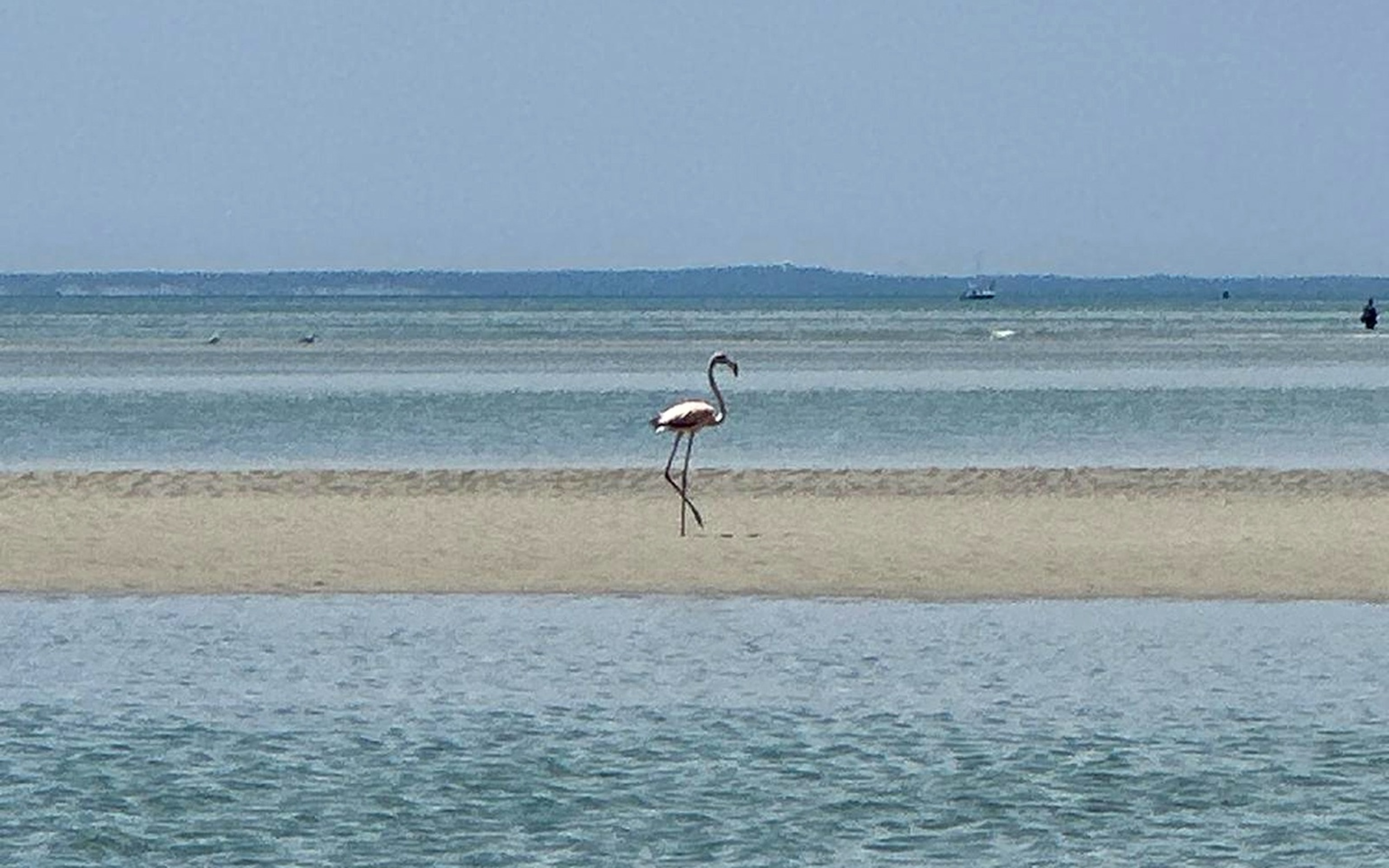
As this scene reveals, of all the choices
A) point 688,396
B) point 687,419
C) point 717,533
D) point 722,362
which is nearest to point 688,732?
point 687,419

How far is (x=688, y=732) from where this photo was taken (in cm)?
1377

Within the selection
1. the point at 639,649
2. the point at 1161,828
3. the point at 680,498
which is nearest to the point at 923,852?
the point at 1161,828

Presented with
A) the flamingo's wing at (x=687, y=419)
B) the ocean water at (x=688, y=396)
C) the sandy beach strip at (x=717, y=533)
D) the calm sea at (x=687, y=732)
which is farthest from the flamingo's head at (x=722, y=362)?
the ocean water at (x=688, y=396)

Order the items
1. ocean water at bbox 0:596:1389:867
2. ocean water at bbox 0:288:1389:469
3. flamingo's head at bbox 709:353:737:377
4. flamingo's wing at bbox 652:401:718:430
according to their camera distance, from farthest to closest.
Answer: ocean water at bbox 0:288:1389:469, flamingo's wing at bbox 652:401:718:430, flamingo's head at bbox 709:353:737:377, ocean water at bbox 0:596:1389:867

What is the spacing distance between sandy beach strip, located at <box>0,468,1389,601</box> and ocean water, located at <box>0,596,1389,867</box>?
2.94 ft

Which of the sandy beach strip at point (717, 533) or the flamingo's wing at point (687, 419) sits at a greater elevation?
the flamingo's wing at point (687, 419)

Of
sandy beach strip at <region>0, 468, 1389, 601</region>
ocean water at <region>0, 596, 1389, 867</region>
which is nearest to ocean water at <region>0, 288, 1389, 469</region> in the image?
sandy beach strip at <region>0, 468, 1389, 601</region>

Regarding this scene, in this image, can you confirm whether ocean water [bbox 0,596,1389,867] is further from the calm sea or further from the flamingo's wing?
the flamingo's wing

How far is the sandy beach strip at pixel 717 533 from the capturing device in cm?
1970

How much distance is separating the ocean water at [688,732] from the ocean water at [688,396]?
1277 centimetres

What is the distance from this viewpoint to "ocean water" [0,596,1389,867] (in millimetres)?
11367

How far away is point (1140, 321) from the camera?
136 m

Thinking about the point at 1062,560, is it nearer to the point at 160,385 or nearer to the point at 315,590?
the point at 315,590

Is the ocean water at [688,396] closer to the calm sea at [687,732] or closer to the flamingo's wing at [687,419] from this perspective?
the flamingo's wing at [687,419]
